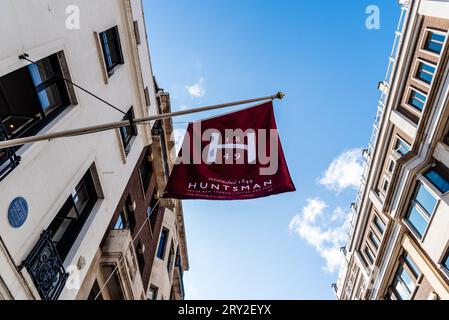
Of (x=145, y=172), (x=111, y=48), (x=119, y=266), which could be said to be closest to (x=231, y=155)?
(x=119, y=266)

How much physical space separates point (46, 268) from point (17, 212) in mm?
1857

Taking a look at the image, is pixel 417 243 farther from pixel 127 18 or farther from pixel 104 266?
pixel 127 18

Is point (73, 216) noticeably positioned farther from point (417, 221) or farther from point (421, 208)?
point (417, 221)

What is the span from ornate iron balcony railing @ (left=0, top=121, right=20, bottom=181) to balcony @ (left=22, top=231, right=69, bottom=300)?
6.78 ft

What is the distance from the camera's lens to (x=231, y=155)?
8.55 meters

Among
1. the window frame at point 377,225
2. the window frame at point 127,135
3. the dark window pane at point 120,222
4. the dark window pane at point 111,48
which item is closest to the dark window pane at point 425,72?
the window frame at point 377,225

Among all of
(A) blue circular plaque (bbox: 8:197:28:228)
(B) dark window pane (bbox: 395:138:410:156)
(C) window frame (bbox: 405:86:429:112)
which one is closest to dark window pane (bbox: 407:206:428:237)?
(B) dark window pane (bbox: 395:138:410:156)

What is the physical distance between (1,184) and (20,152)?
101 centimetres

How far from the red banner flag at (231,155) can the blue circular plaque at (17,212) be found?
3.38 metres

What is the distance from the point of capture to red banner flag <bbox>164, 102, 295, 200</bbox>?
827cm

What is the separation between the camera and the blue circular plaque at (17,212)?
259 inches

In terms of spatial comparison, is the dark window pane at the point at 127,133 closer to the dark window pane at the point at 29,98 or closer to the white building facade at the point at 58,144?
the white building facade at the point at 58,144

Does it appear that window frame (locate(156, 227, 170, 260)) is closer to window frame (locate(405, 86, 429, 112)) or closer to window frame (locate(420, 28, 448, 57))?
window frame (locate(405, 86, 429, 112))
